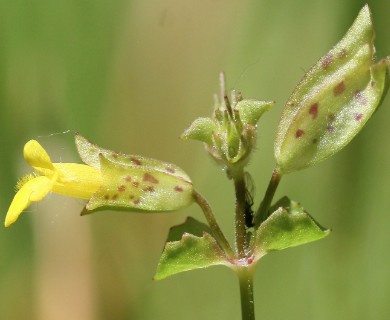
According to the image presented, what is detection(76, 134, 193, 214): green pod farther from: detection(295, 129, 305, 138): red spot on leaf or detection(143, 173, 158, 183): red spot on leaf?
detection(295, 129, 305, 138): red spot on leaf

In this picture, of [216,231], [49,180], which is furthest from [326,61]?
[49,180]

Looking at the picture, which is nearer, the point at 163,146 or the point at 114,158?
the point at 114,158

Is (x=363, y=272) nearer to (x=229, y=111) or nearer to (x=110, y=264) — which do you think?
(x=110, y=264)

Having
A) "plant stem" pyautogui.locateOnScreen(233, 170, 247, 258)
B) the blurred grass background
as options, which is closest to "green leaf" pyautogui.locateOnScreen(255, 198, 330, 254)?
"plant stem" pyautogui.locateOnScreen(233, 170, 247, 258)

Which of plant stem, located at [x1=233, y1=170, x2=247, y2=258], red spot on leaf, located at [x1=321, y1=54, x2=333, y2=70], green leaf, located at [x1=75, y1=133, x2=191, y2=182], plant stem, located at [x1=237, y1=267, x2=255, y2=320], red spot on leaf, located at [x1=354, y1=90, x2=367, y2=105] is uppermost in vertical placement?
red spot on leaf, located at [x1=321, y1=54, x2=333, y2=70]

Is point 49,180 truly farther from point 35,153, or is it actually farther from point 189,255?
point 189,255

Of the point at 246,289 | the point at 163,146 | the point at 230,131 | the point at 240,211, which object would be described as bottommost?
the point at 246,289

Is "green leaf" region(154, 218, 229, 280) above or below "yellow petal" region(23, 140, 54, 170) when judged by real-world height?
below
